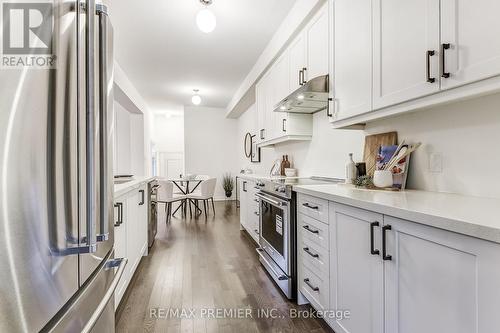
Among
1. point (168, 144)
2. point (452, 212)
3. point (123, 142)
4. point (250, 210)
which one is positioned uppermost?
point (168, 144)

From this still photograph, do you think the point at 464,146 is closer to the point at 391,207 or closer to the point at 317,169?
the point at 391,207

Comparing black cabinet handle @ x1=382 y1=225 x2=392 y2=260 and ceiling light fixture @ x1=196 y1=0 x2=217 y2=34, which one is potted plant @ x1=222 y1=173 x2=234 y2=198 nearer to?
ceiling light fixture @ x1=196 y1=0 x2=217 y2=34

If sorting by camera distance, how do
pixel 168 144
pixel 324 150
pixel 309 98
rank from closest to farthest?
pixel 309 98
pixel 324 150
pixel 168 144

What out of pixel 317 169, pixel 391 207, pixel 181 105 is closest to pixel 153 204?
pixel 317 169

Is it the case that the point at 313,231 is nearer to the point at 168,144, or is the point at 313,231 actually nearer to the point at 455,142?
the point at 455,142

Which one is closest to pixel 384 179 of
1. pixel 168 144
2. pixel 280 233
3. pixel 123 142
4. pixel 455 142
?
pixel 455 142

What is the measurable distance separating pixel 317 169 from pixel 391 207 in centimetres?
178

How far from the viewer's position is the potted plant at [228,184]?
292 inches

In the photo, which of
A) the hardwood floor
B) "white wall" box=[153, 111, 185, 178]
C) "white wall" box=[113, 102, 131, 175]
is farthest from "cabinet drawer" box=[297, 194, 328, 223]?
"white wall" box=[153, 111, 185, 178]

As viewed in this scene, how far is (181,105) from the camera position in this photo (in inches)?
288

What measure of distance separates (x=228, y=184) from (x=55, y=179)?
6710 mm

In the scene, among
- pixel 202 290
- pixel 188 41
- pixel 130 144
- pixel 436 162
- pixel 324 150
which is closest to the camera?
pixel 436 162

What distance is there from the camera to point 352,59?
1781 mm

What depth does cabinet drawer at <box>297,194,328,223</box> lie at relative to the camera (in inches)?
63.6
